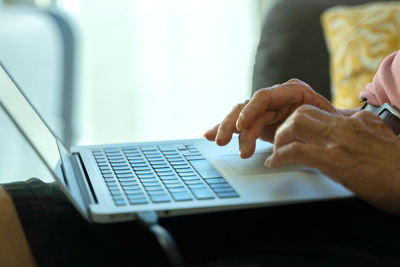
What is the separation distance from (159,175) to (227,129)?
13 centimetres

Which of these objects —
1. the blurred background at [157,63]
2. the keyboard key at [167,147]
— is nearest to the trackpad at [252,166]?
the keyboard key at [167,147]

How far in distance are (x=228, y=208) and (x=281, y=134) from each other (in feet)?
0.42

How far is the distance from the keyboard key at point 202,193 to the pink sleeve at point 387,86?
14.7 inches

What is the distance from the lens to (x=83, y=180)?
0.74m

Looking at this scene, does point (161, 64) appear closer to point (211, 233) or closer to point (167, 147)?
point (167, 147)

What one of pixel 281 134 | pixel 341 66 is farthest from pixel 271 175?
pixel 341 66

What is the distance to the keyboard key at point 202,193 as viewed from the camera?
0.65 m

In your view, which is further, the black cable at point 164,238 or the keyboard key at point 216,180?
the keyboard key at point 216,180

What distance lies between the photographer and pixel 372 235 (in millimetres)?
658

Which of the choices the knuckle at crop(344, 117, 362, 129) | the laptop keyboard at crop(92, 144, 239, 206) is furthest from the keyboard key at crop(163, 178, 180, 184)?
the knuckle at crop(344, 117, 362, 129)

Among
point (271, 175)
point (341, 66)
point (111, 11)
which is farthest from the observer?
point (111, 11)

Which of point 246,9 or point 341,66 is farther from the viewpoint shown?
point 246,9

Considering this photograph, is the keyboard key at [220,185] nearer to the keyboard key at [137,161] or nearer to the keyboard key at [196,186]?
the keyboard key at [196,186]

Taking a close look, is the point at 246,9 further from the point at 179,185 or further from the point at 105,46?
the point at 179,185
